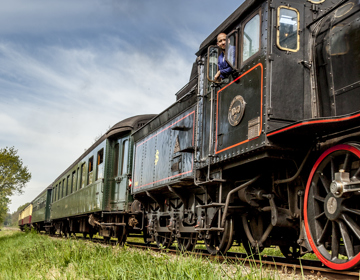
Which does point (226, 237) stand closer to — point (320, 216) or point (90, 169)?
point (320, 216)

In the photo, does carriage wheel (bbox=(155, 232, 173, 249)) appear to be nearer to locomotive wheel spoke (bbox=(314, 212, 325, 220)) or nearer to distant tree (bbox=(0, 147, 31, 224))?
locomotive wheel spoke (bbox=(314, 212, 325, 220))

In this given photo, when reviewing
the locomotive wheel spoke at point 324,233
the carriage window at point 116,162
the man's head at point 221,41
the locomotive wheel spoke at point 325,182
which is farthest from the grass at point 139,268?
the carriage window at point 116,162

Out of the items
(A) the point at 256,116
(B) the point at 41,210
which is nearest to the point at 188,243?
(A) the point at 256,116

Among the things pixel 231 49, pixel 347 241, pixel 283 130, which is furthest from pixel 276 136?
pixel 231 49

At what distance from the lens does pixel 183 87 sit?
8.28 metres

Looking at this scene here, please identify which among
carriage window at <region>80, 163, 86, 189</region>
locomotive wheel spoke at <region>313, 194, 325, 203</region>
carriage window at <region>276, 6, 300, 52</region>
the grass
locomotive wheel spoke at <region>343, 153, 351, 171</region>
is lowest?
the grass

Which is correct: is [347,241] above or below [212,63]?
below

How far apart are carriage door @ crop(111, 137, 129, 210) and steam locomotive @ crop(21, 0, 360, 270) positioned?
3.06 metres

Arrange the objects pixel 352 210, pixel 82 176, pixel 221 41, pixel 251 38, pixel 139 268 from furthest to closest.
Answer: pixel 82 176
pixel 221 41
pixel 251 38
pixel 139 268
pixel 352 210

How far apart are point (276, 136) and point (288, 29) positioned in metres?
1.43

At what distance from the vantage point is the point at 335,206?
400 cm

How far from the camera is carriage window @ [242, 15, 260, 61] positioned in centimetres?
516

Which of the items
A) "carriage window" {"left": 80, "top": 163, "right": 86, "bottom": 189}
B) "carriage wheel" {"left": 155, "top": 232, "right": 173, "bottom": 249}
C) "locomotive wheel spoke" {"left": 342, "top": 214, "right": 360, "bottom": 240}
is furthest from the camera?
"carriage window" {"left": 80, "top": 163, "right": 86, "bottom": 189}

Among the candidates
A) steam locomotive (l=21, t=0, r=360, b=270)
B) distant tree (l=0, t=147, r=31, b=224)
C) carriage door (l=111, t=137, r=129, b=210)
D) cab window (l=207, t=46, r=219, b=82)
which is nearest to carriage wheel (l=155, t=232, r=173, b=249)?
steam locomotive (l=21, t=0, r=360, b=270)
